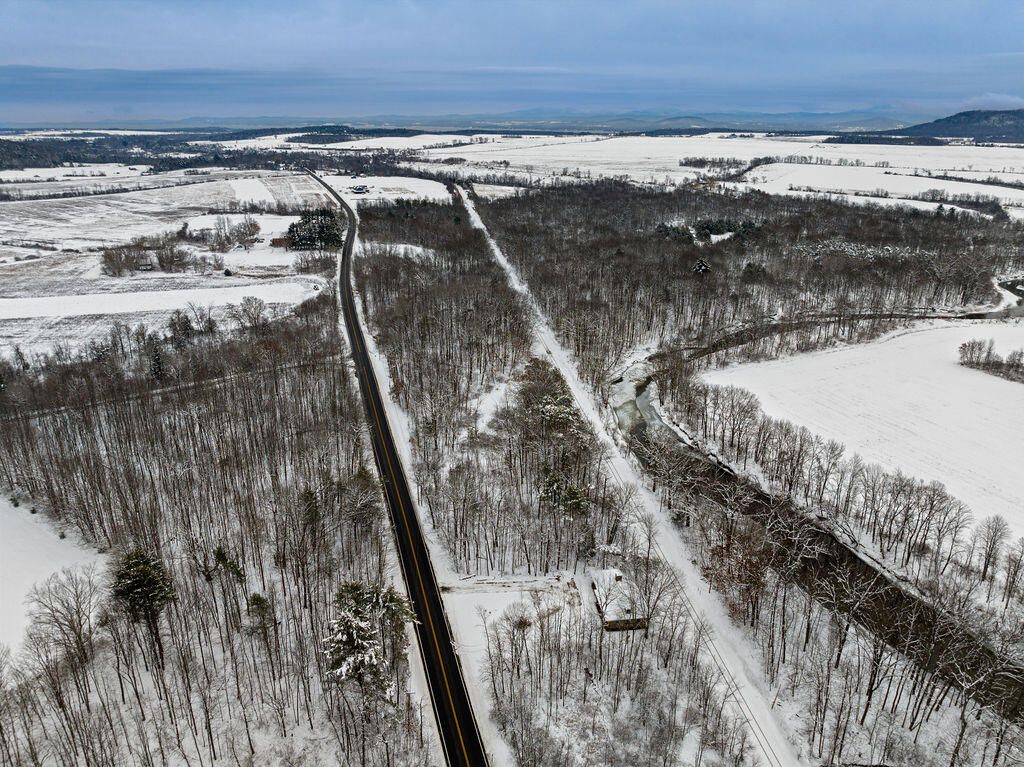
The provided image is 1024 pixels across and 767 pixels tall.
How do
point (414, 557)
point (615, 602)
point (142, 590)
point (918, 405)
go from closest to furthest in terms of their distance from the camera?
point (142, 590)
point (615, 602)
point (414, 557)
point (918, 405)

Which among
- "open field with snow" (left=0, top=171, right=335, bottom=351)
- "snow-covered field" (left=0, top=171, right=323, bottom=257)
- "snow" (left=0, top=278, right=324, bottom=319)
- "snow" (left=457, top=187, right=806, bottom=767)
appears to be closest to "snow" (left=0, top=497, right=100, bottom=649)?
"snow" (left=457, top=187, right=806, bottom=767)

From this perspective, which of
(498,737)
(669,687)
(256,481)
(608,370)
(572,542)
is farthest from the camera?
(608,370)

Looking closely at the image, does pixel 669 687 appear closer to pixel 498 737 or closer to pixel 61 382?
pixel 498 737

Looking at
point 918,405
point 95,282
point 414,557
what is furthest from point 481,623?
point 95,282

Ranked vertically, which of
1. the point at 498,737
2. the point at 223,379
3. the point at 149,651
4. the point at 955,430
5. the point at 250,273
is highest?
the point at 250,273

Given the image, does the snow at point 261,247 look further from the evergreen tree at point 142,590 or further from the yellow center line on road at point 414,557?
the evergreen tree at point 142,590

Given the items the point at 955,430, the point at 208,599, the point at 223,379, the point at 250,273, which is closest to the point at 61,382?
the point at 223,379

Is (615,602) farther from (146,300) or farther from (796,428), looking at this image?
(146,300)
